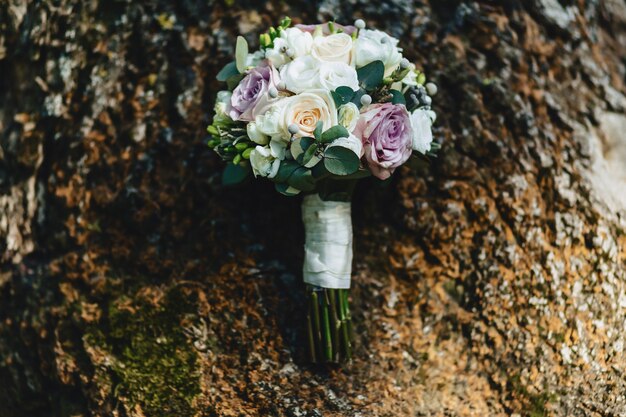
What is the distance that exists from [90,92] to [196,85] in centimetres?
48

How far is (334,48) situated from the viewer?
7.01ft

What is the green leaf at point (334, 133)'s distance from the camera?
1.99 meters

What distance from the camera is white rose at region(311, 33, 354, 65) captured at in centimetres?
212

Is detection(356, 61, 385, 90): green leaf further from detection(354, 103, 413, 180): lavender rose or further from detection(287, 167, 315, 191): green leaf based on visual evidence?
detection(287, 167, 315, 191): green leaf

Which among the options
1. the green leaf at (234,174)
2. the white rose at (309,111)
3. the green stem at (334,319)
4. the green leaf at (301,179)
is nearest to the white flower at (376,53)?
the white rose at (309,111)

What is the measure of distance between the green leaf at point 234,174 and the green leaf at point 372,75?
0.56 m

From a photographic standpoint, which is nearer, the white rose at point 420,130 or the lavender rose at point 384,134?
the lavender rose at point 384,134

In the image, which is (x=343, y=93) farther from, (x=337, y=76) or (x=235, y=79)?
(x=235, y=79)

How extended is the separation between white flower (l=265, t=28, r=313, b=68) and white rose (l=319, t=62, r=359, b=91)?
12 cm

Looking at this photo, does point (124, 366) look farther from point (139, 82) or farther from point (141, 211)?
point (139, 82)

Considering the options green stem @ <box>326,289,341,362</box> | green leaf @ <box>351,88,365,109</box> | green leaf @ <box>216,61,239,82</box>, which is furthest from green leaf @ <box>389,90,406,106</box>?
green stem @ <box>326,289,341,362</box>

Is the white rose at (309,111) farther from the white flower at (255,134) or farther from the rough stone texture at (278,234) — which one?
the rough stone texture at (278,234)

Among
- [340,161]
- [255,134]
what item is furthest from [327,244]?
[255,134]

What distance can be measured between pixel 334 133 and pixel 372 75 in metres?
0.28
